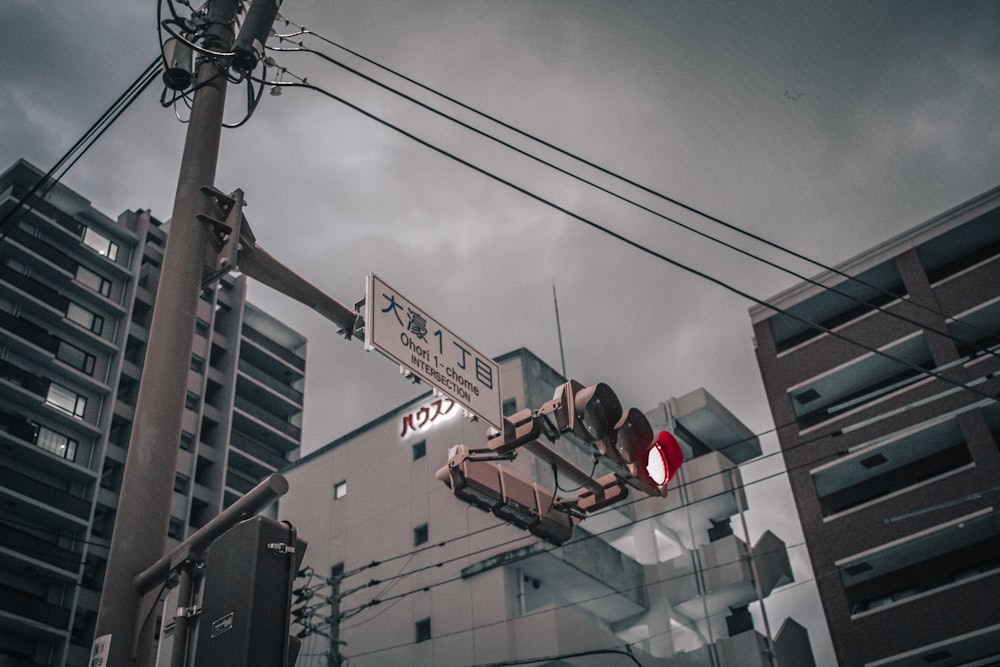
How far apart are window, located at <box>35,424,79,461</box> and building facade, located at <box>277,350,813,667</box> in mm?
17080

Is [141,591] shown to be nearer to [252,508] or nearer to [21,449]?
[252,508]

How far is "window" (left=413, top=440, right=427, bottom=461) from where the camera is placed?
44.5 meters

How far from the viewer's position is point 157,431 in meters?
5.52

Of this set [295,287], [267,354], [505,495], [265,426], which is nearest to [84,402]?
[265,426]

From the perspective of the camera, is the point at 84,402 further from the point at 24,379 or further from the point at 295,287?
the point at 295,287

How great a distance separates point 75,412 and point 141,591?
60122 millimetres

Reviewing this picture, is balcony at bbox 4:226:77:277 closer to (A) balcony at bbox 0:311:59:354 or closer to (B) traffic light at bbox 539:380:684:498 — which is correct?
(A) balcony at bbox 0:311:59:354

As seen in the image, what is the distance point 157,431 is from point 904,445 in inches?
1647

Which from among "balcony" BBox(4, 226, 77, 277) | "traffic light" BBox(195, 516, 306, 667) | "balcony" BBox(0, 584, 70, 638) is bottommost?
"traffic light" BBox(195, 516, 306, 667)

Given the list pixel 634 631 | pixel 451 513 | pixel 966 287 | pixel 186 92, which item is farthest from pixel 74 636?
pixel 186 92

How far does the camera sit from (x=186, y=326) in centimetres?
590

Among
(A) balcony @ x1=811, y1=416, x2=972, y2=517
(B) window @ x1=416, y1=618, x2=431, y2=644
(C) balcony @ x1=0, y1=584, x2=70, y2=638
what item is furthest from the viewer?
(C) balcony @ x1=0, y1=584, x2=70, y2=638

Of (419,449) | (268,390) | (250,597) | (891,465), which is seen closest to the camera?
(250,597)

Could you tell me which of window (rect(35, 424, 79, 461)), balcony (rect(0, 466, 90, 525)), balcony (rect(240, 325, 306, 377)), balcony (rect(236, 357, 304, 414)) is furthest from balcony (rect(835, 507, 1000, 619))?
balcony (rect(240, 325, 306, 377))
